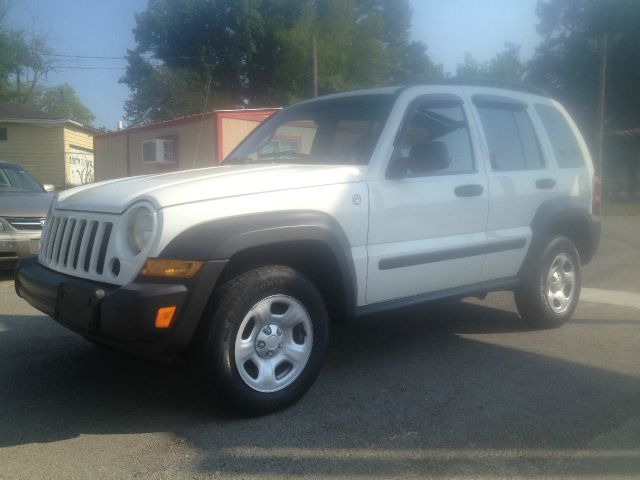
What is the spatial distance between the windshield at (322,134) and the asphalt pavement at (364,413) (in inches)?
57.5

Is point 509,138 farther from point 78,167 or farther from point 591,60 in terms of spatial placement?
point 78,167

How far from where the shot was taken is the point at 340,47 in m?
45.0

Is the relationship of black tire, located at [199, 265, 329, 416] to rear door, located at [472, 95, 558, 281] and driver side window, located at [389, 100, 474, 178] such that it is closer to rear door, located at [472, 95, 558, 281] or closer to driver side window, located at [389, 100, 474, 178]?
driver side window, located at [389, 100, 474, 178]

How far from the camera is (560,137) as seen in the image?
565 cm

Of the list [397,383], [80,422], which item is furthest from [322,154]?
[80,422]

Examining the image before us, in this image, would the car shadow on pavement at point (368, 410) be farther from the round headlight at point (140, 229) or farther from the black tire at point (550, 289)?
the round headlight at point (140, 229)

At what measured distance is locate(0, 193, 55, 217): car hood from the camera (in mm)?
7738

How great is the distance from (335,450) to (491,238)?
219cm

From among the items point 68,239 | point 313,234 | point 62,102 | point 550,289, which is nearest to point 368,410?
point 313,234

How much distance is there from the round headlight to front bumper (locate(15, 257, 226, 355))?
0.64ft

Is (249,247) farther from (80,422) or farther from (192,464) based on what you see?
(80,422)

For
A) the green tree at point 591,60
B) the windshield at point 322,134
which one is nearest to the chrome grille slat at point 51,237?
the windshield at point 322,134

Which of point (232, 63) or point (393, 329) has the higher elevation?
point (232, 63)

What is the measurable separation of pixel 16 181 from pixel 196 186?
6805 millimetres
